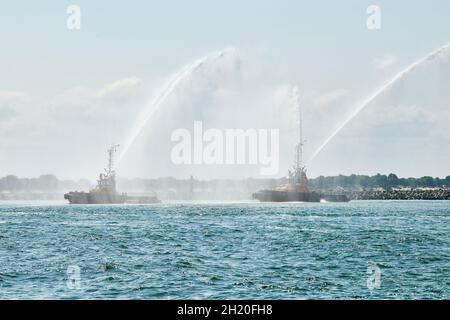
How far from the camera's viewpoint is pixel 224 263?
3862cm

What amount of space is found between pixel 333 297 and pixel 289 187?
397 feet

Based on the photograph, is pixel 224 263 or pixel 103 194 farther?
pixel 103 194

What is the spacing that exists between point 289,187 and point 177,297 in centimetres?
12191

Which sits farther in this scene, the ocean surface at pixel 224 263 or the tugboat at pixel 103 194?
the tugboat at pixel 103 194

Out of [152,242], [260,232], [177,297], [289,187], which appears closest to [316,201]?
[289,187]

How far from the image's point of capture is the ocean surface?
30.3 metres

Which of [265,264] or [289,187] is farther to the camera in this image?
[289,187]

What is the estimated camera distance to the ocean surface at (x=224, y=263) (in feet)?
99.5

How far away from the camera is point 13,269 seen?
119ft

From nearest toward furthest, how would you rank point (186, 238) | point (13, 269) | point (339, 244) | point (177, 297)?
1. point (177, 297)
2. point (13, 269)
3. point (339, 244)
4. point (186, 238)

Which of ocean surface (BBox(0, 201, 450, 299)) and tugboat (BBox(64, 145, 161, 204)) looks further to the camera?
tugboat (BBox(64, 145, 161, 204))
